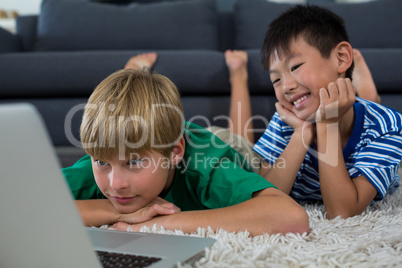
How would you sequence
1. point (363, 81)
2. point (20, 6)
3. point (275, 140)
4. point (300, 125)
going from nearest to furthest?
1. point (300, 125)
2. point (275, 140)
3. point (363, 81)
4. point (20, 6)

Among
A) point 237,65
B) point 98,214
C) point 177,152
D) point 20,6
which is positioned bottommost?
point 98,214

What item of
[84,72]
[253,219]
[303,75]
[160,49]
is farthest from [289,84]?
[160,49]

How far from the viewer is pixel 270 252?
1.89ft

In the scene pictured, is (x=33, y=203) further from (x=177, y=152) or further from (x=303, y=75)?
(x=303, y=75)

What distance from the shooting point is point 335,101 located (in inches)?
37.7

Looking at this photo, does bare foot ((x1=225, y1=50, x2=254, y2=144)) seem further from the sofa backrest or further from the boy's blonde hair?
the boy's blonde hair

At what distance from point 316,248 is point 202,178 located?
0.31 m

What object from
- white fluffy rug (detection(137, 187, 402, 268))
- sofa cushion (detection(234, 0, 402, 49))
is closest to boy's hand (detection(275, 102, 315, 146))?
white fluffy rug (detection(137, 187, 402, 268))

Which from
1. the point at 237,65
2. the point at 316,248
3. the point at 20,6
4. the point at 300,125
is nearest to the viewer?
the point at 316,248

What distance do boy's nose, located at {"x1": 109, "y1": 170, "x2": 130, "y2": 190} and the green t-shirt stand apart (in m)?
0.19

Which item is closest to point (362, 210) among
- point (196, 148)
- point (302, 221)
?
point (302, 221)

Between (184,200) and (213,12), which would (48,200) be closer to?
(184,200)

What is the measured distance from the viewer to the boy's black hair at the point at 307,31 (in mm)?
1065

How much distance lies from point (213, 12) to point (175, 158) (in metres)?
1.67
